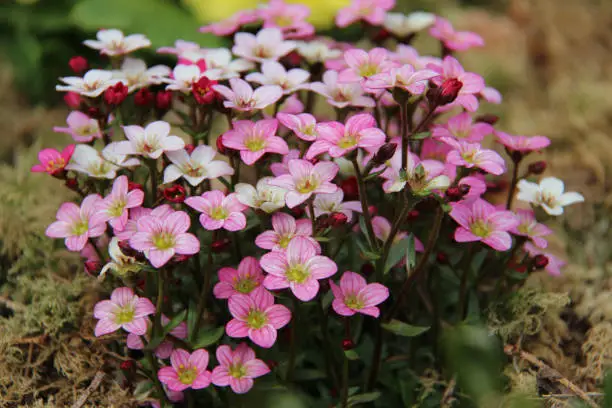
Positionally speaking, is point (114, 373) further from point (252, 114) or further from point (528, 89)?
point (528, 89)

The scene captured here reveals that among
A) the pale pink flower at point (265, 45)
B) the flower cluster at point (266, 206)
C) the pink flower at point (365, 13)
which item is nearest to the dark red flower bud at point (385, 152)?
the flower cluster at point (266, 206)

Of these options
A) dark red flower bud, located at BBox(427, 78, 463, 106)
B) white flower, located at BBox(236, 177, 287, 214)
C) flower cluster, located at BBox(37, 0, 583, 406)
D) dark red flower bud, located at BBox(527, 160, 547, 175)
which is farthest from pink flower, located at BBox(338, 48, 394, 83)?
dark red flower bud, located at BBox(527, 160, 547, 175)

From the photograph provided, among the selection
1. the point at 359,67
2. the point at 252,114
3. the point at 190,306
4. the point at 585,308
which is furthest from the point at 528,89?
the point at 190,306

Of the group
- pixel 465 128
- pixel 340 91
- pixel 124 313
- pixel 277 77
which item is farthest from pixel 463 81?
pixel 124 313

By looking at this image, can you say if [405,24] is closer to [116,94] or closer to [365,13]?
[365,13]

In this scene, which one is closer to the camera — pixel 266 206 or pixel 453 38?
pixel 266 206

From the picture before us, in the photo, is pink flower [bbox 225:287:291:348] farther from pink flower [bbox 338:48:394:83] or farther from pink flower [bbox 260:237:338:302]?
pink flower [bbox 338:48:394:83]
